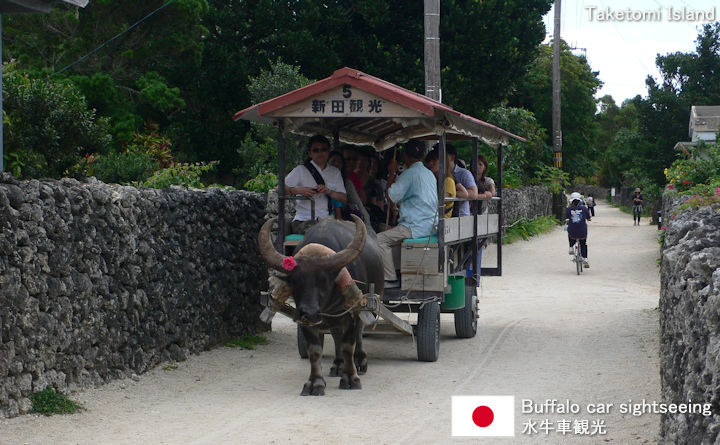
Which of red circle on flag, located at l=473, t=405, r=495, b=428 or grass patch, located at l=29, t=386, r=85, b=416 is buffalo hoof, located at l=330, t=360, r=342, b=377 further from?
grass patch, located at l=29, t=386, r=85, b=416

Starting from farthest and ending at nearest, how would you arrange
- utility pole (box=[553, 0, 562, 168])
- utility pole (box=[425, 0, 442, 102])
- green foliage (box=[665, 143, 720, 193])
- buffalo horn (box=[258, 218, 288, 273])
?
utility pole (box=[553, 0, 562, 168]) → green foliage (box=[665, 143, 720, 193]) → utility pole (box=[425, 0, 442, 102]) → buffalo horn (box=[258, 218, 288, 273])

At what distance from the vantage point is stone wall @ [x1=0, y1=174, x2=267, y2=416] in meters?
7.28

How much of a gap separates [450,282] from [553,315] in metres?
3.86

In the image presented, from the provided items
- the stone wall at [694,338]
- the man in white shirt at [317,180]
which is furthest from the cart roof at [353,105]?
the stone wall at [694,338]

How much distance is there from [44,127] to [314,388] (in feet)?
33.0

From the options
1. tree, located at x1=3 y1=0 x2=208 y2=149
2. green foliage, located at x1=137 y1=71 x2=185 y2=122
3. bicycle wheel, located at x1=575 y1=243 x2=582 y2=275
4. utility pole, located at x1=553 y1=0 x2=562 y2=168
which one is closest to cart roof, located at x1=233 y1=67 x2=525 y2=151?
bicycle wheel, located at x1=575 y1=243 x2=582 y2=275

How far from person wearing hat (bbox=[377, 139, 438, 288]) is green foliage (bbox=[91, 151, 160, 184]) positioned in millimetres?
9509

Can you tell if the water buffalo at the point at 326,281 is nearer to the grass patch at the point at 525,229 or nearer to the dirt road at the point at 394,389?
the dirt road at the point at 394,389

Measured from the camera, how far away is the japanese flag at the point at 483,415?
7.16 metres

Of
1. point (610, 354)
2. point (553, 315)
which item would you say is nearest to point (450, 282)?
point (610, 354)

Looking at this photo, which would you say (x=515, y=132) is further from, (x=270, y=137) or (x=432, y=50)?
(x=432, y=50)

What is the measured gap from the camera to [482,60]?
26.7m

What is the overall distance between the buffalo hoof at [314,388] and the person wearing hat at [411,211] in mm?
1904

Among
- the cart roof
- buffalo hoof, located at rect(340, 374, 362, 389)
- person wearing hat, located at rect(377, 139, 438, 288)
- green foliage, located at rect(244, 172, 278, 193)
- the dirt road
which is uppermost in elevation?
the cart roof
